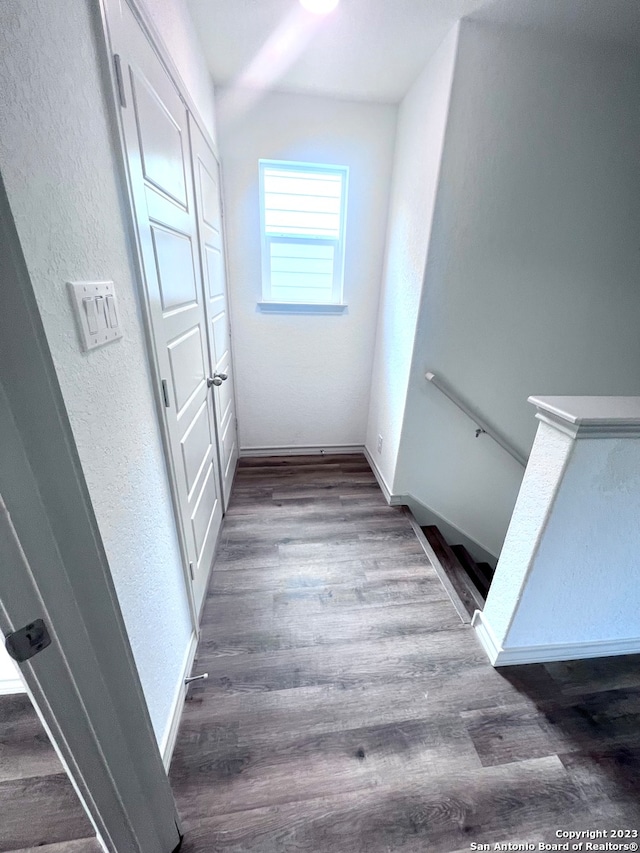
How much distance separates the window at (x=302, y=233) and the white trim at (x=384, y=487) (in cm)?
129

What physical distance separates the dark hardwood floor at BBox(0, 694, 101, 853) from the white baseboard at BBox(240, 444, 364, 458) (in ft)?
6.34

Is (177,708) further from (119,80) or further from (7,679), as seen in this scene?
(119,80)

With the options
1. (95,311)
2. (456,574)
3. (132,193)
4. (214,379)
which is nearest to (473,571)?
(456,574)

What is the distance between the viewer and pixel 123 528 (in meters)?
0.77

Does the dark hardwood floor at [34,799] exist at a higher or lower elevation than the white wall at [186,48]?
lower

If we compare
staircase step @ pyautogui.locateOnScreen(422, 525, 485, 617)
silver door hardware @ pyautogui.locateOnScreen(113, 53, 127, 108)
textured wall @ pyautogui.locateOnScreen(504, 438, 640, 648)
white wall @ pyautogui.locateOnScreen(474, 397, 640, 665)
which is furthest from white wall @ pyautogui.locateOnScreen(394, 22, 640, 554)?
silver door hardware @ pyautogui.locateOnScreen(113, 53, 127, 108)

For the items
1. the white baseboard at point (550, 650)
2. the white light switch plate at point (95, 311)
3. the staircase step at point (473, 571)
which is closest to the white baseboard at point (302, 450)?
the staircase step at point (473, 571)

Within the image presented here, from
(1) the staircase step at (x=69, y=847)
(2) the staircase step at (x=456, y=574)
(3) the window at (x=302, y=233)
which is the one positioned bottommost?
(2) the staircase step at (x=456, y=574)

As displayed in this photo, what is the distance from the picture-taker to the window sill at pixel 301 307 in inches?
93.0

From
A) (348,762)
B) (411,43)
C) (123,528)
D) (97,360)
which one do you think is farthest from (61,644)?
(411,43)

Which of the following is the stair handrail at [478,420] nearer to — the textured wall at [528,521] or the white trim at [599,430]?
the textured wall at [528,521]

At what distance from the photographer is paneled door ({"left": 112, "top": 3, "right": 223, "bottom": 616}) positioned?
2.73 ft

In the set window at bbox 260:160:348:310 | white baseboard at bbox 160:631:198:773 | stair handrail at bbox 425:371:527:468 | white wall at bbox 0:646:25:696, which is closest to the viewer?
white baseboard at bbox 160:631:198:773

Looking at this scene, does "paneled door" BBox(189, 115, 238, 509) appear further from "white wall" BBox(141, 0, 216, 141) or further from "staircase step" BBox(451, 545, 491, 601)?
"staircase step" BBox(451, 545, 491, 601)
